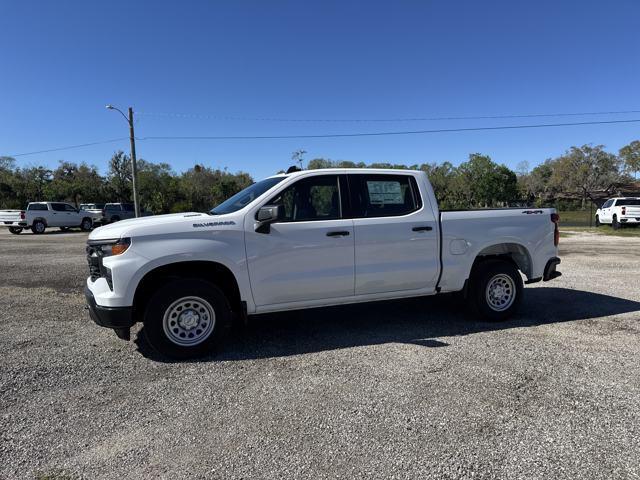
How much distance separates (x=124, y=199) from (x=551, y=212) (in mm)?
59784

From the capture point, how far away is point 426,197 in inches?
210

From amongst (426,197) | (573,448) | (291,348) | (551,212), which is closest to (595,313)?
(551,212)

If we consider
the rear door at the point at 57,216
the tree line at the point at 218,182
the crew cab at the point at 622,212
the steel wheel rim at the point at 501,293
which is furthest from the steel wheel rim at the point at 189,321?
the tree line at the point at 218,182

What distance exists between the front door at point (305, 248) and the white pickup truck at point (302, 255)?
0.01 metres

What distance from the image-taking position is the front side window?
4.81 metres

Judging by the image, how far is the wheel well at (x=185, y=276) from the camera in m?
4.38

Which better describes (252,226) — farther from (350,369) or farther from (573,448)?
(573,448)

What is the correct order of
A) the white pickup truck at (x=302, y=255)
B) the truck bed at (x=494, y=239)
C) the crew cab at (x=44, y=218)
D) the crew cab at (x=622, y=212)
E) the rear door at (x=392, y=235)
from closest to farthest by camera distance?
the white pickup truck at (x=302, y=255), the rear door at (x=392, y=235), the truck bed at (x=494, y=239), the crew cab at (x=622, y=212), the crew cab at (x=44, y=218)

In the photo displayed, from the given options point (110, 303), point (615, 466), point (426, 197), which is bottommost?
point (615, 466)

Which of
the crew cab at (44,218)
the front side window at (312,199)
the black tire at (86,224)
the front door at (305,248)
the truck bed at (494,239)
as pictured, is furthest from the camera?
the black tire at (86,224)

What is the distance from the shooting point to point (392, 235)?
5.01 m

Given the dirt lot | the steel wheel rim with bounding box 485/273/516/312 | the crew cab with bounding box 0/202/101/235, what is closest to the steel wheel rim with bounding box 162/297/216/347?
the dirt lot

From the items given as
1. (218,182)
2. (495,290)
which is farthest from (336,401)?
(218,182)

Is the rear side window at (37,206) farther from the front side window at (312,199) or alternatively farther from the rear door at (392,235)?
the rear door at (392,235)
